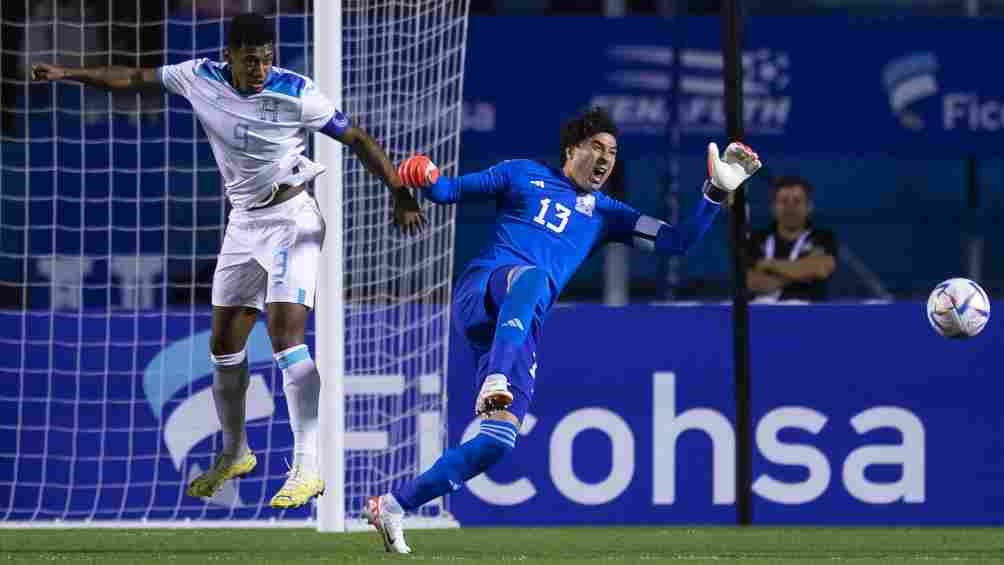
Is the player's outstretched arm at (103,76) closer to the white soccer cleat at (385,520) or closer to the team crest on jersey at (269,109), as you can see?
the team crest on jersey at (269,109)

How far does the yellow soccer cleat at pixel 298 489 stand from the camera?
8812 millimetres

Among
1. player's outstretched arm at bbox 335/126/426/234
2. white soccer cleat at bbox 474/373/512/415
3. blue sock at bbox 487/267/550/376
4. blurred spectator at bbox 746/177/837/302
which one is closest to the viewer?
white soccer cleat at bbox 474/373/512/415

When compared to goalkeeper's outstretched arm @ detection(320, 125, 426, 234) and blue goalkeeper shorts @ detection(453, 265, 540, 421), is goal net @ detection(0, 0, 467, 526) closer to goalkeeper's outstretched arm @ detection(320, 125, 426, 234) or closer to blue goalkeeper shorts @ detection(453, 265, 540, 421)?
goalkeeper's outstretched arm @ detection(320, 125, 426, 234)

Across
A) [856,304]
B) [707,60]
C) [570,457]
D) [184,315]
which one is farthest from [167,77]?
[707,60]

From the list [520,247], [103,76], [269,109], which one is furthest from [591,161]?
[103,76]

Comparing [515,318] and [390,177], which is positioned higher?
[390,177]

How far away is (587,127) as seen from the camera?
9180mm

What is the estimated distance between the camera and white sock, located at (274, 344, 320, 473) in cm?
920

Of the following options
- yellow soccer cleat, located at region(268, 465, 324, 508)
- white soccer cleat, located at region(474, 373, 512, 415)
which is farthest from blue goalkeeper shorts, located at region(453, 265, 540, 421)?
yellow soccer cleat, located at region(268, 465, 324, 508)

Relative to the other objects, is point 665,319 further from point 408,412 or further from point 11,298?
point 11,298

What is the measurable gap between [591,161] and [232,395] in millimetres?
2004

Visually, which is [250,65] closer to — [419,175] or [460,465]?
[419,175]

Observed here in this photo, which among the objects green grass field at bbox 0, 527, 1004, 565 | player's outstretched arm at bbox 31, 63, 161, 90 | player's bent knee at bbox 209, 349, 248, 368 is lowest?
green grass field at bbox 0, 527, 1004, 565

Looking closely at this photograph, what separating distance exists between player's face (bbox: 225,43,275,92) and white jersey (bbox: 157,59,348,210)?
7 cm
